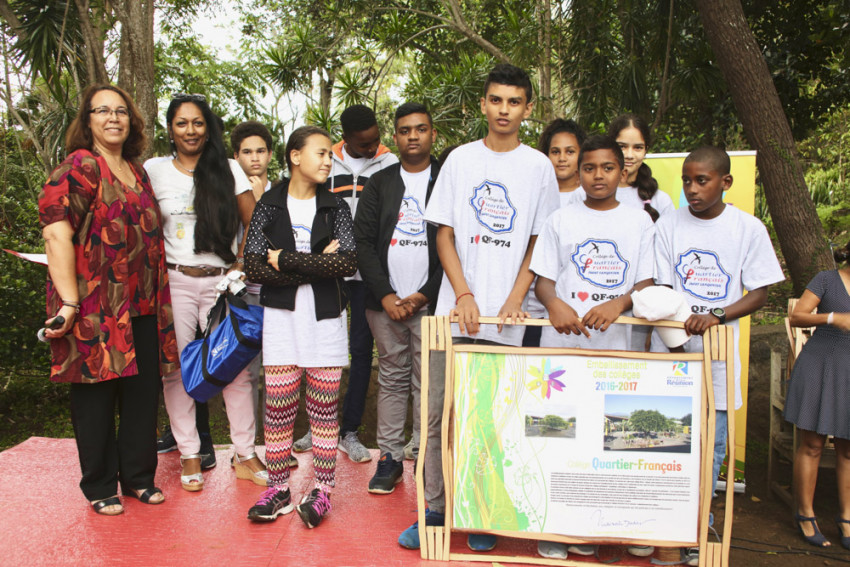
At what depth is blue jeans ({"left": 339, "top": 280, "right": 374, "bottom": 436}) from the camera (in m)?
4.12

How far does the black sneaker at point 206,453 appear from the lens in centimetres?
396

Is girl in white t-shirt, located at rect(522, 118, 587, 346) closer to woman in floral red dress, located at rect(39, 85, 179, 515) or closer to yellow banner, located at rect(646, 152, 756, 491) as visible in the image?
yellow banner, located at rect(646, 152, 756, 491)

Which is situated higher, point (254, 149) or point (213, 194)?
point (254, 149)

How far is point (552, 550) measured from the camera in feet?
9.47

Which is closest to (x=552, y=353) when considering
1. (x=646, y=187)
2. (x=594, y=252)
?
(x=594, y=252)

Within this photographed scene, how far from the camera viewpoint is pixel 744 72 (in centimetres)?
530

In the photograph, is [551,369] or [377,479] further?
[377,479]

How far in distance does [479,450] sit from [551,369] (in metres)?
0.46

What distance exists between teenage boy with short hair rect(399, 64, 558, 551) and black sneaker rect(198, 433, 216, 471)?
150 cm

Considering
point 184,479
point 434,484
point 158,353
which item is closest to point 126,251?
point 158,353

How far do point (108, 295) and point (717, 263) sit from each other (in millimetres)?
2884

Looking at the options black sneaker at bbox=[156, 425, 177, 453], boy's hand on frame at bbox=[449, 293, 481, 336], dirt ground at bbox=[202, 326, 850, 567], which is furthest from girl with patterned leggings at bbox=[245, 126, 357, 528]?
dirt ground at bbox=[202, 326, 850, 567]

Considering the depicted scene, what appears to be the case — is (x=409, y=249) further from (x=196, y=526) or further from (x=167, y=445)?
(x=167, y=445)

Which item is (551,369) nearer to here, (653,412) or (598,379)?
(598,379)
